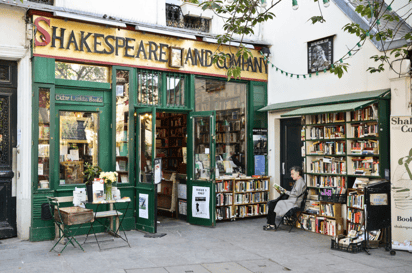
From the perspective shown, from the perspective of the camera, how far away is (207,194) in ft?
29.2

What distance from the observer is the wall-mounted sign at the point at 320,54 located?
8.96 meters

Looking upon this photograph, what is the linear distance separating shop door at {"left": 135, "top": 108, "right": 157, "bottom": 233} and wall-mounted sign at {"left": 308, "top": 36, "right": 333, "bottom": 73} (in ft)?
12.7

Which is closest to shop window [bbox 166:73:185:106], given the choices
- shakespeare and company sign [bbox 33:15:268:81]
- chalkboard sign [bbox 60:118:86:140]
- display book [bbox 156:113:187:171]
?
shakespeare and company sign [bbox 33:15:268:81]

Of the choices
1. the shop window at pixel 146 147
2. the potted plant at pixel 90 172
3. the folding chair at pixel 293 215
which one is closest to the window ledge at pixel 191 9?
the shop window at pixel 146 147

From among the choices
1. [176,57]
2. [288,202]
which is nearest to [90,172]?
[176,57]

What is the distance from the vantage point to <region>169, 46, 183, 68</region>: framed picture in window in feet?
29.5

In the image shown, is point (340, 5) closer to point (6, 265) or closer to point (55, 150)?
point (55, 150)

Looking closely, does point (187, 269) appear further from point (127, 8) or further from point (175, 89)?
point (127, 8)

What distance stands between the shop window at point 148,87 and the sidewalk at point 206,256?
2842 mm

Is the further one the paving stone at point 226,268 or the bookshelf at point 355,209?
the bookshelf at point 355,209

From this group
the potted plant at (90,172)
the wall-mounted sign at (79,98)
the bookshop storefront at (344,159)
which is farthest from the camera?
the wall-mounted sign at (79,98)

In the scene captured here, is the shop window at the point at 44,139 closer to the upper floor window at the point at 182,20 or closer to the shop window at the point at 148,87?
the shop window at the point at 148,87

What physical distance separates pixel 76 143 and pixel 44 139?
0.64 meters

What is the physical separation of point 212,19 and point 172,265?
627cm
